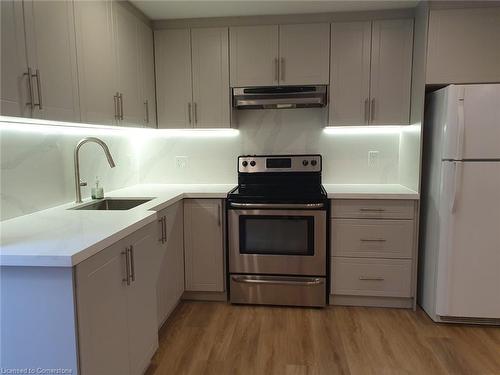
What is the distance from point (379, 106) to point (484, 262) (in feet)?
4.42

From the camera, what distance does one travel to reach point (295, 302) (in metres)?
2.78

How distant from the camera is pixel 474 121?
229cm

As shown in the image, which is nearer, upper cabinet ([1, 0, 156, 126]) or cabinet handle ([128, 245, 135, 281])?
upper cabinet ([1, 0, 156, 126])

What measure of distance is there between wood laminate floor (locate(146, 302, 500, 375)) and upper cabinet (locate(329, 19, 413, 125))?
1533 mm

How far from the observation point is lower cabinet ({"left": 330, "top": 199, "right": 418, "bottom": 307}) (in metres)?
2.67

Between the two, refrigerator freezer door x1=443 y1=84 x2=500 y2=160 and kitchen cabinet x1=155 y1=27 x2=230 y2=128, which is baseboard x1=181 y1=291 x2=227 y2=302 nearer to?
kitchen cabinet x1=155 y1=27 x2=230 y2=128

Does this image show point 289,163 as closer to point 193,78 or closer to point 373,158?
point 373,158

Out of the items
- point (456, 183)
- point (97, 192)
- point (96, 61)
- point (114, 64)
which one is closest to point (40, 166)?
point (97, 192)

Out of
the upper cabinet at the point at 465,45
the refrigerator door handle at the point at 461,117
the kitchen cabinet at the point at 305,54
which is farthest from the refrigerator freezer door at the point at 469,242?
the kitchen cabinet at the point at 305,54

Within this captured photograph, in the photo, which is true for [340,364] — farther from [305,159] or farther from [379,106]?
[379,106]

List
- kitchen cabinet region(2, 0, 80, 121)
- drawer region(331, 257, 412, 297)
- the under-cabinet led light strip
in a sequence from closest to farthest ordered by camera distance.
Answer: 1. kitchen cabinet region(2, 0, 80, 121)
2. the under-cabinet led light strip
3. drawer region(331, 257, 412, 297)

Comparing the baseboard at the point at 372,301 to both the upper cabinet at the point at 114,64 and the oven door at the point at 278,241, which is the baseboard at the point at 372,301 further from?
the upper cabinet at the point at 114,64

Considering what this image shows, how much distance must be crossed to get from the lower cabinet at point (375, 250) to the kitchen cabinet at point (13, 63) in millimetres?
2060

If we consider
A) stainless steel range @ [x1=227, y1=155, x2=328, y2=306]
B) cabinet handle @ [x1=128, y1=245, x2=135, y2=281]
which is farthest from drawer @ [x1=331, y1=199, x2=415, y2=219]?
cabinet handle @ [x1=128, y1=245, x2=135, y2=281]
